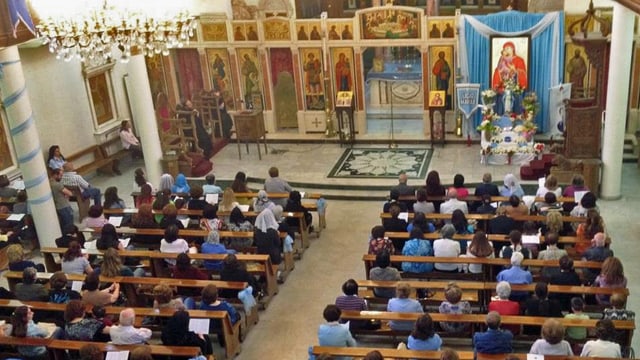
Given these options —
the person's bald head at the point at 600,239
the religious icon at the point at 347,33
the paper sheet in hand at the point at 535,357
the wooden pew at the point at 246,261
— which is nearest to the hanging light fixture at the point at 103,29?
the wooden pew at the point at 246,261

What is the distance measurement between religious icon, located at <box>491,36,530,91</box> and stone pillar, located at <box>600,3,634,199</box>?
301 cm

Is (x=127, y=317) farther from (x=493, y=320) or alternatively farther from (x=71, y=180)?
(x=71, y=180)

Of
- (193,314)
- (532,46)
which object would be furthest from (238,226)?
(532,46)

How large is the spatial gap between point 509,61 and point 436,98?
1.82 m

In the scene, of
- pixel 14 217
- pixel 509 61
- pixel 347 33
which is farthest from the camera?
pixel 347 33

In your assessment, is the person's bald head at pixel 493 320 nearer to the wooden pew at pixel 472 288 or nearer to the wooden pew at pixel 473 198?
the wooden pew at pixel 472 288

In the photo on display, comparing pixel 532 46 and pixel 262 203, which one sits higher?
pixel 532 46

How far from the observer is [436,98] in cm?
1645

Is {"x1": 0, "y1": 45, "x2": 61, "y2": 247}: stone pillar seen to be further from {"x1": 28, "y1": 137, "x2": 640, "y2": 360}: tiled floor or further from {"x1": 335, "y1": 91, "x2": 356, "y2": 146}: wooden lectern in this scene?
{"x1": 335, "y1": 91, "x2": 356, "y2": 146}: wooden lectern

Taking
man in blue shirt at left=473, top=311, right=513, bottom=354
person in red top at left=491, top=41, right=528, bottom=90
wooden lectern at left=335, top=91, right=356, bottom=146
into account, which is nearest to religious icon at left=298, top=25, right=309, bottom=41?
wooden lectern at left=335, top=91, right=356, bottom=146

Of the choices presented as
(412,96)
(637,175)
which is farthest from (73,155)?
(637,175)

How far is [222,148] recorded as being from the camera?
58.9 feet

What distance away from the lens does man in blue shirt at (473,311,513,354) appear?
24.8 feet

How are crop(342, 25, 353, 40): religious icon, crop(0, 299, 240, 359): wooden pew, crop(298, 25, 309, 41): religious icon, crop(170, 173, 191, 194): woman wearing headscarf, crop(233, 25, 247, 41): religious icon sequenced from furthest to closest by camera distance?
1. crop(233, 25, 247, 41): religious icon
2. crop(298, 25, 309, 41): religious icon
3. crop(342, 25, 353, 40): religious icon
4. crop(170, 173, 191, 194): woman wearing headscarf
5. crop(0, 299, 240, 359): wooden pew
